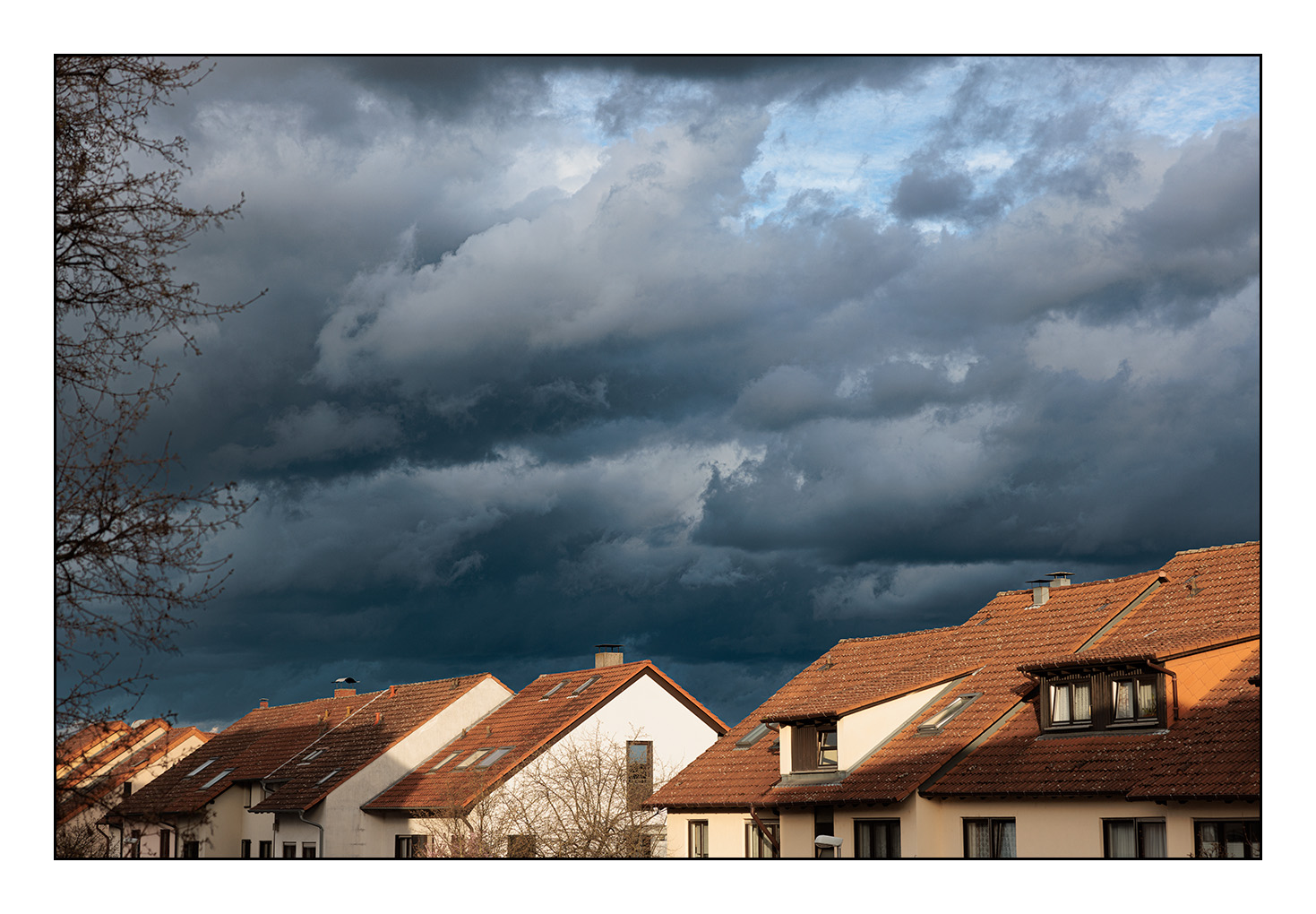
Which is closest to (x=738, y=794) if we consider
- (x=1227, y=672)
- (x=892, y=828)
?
(x=892, y=828)

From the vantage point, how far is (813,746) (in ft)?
79.2

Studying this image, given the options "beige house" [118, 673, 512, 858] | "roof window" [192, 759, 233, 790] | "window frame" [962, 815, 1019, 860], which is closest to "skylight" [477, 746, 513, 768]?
"beige house" [118, 673, 512, 858]

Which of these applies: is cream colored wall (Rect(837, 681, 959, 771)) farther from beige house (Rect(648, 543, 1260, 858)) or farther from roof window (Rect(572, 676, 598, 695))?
roof window (Rect(572, 676, 598, 695))

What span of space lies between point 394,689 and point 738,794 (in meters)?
19.9

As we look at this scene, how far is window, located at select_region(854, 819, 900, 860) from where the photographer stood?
20578mm

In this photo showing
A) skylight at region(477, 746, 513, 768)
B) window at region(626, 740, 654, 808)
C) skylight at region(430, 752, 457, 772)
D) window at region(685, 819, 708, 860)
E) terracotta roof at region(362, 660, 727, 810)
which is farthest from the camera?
skylight at region(430, 752, 457, 772)

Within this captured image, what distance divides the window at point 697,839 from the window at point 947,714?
5.21 m

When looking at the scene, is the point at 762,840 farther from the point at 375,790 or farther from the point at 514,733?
the point at 375,790

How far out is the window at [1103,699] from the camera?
61.7 ft

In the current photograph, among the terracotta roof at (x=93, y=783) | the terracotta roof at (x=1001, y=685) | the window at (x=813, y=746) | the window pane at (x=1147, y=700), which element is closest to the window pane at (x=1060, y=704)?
the terracotta roof at (x=1001, y=685)

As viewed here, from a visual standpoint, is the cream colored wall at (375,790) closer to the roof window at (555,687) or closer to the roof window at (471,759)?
the roof window at (471,759)

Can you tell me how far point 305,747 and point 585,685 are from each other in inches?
440

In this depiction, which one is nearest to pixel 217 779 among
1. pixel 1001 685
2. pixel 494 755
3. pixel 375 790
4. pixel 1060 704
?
pixel 375 790

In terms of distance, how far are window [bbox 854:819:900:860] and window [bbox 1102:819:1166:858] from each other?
386cm
